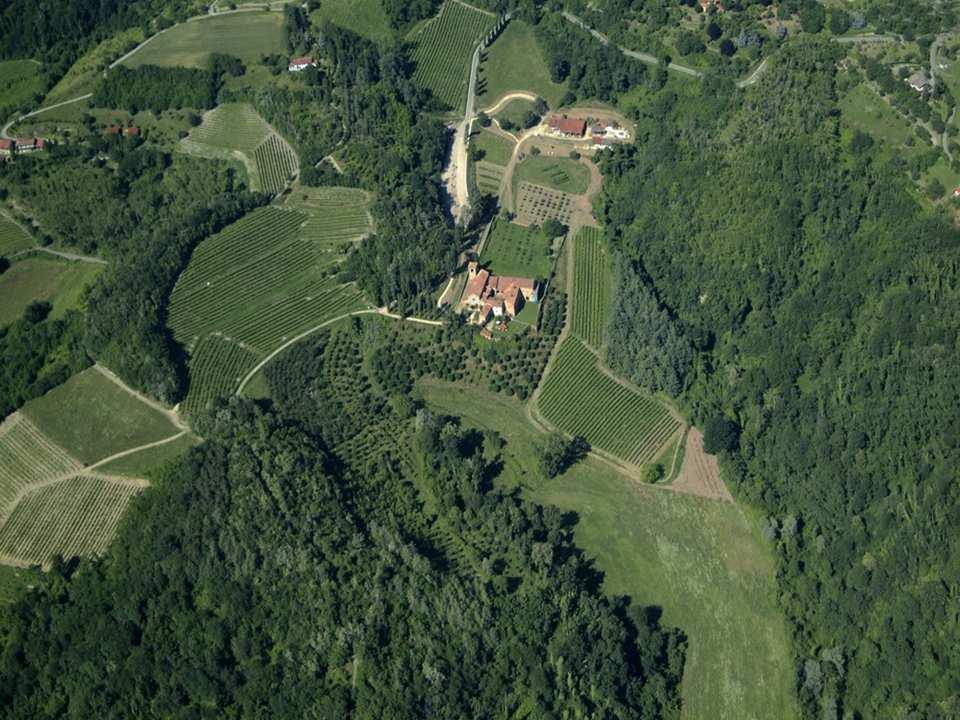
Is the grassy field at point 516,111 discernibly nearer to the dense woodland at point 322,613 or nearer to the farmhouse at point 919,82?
the farmhouse at point 919,82

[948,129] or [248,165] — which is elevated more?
[948,129]

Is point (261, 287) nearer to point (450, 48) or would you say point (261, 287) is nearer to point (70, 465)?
point (70, 465)

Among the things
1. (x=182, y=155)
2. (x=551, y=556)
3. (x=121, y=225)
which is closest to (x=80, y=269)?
(x=121, y=225)

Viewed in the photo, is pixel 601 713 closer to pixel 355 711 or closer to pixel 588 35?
pixel 355 711

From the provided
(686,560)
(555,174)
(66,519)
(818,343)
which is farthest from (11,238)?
(818,343)

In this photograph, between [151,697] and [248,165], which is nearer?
[151,697]

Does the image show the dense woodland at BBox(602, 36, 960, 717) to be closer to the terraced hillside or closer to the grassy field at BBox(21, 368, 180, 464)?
the grassy field at BBox(21, 368, 180, 464)
